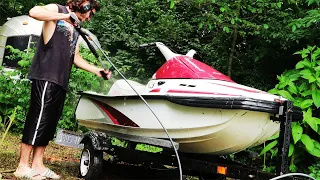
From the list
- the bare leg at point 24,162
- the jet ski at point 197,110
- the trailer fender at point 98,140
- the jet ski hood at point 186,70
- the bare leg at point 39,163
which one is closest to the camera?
the jet ski at point 197,110

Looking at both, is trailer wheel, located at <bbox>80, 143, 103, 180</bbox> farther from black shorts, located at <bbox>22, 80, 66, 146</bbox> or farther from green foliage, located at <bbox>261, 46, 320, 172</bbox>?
green foliage, located at <bbox>261, 46, 320, 172</bbox>

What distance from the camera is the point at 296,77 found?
440 centimetres

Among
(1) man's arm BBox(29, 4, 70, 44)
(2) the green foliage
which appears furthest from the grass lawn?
(2) the green foliage

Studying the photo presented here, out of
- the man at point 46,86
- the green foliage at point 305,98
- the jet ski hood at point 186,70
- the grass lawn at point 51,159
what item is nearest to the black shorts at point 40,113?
the man at point 46,86

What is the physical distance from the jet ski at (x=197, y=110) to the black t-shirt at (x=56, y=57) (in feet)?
1.92

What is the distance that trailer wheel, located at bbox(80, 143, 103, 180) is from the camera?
11.9 feet

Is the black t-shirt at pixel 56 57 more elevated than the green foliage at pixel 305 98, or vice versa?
the black t-shirt at pixel 56 57

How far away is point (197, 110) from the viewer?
3.21 metres

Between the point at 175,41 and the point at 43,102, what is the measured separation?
7.50m

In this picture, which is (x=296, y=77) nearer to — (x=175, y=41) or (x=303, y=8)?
(x=303, y=8)

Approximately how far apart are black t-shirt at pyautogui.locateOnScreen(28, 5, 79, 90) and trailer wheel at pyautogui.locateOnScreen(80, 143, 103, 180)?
0.72 meters

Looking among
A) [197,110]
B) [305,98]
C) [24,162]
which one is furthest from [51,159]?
[305,98]

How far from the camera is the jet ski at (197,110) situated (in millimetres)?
3020

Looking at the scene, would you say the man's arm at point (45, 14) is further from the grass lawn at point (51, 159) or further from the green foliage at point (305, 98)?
the green foliage at point (305, 98)
